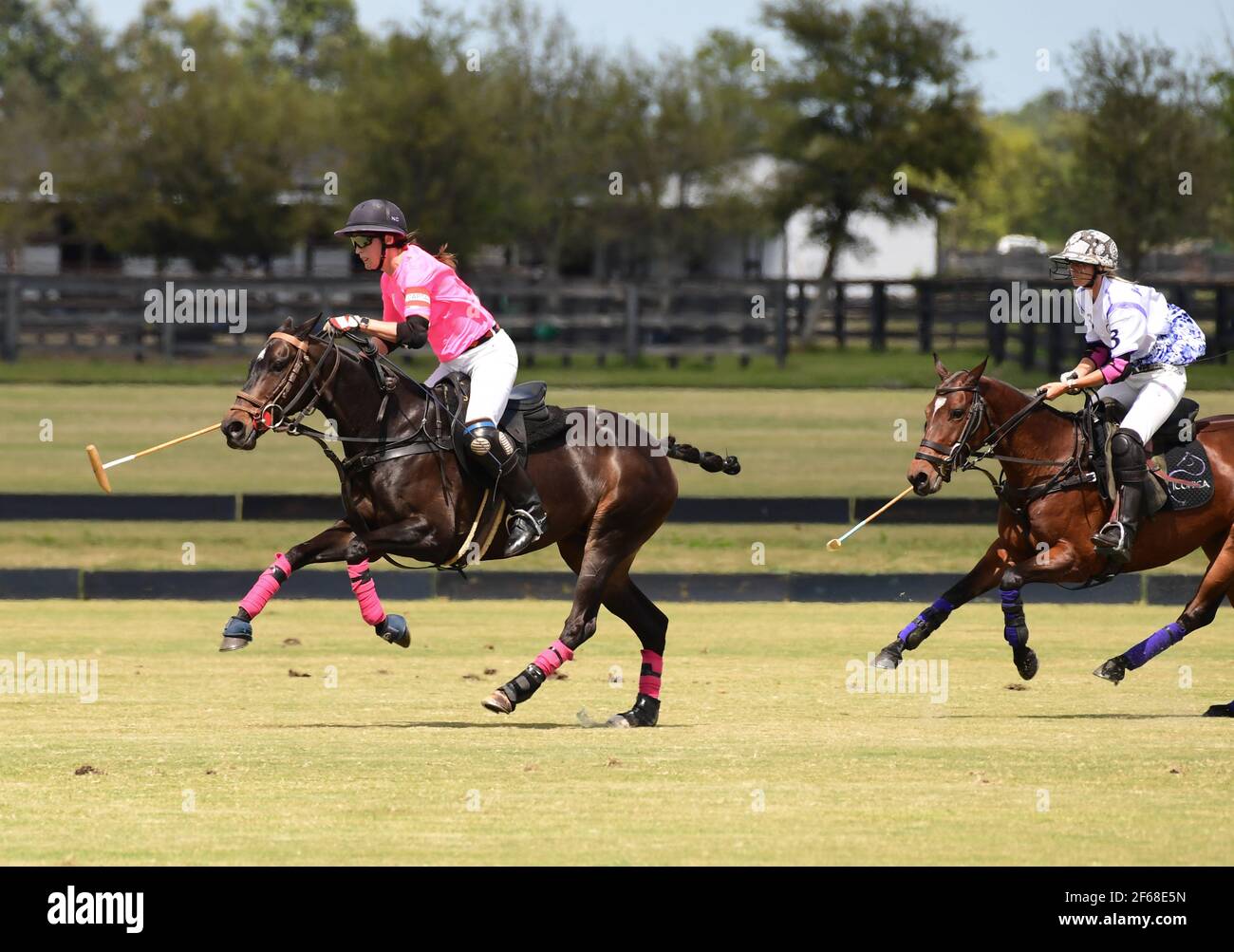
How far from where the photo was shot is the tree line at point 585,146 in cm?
3656

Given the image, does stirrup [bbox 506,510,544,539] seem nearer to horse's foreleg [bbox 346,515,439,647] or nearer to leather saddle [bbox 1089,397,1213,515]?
horse's foreleg [bbox 346,515,439,647]

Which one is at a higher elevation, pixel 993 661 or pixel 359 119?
pixel 359 119

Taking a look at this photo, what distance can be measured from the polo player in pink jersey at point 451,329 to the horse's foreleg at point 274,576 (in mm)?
A: 809

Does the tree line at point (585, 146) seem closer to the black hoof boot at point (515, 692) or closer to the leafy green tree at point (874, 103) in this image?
the leafy green tree at point (874, 103)

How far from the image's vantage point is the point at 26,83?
5894 cm

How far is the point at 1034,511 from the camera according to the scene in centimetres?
1098

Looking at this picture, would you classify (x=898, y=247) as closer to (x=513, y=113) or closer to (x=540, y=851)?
(x=513, y=113)

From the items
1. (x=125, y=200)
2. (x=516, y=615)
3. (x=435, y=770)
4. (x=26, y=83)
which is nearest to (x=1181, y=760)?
(x=435, y=770)

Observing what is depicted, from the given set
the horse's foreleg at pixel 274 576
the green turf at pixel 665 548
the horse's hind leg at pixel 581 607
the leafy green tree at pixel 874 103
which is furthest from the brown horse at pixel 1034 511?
the leafy green tree at pixel 874 103

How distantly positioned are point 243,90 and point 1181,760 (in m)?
37.8

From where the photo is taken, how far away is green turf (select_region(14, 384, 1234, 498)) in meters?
22.1

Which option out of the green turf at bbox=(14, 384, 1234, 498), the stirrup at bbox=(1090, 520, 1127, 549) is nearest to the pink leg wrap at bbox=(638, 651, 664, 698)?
the stirrup at bbox=(1090, 520, 1127, 549)

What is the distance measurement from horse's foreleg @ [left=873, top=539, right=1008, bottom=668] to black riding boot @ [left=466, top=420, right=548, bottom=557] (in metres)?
1.86
